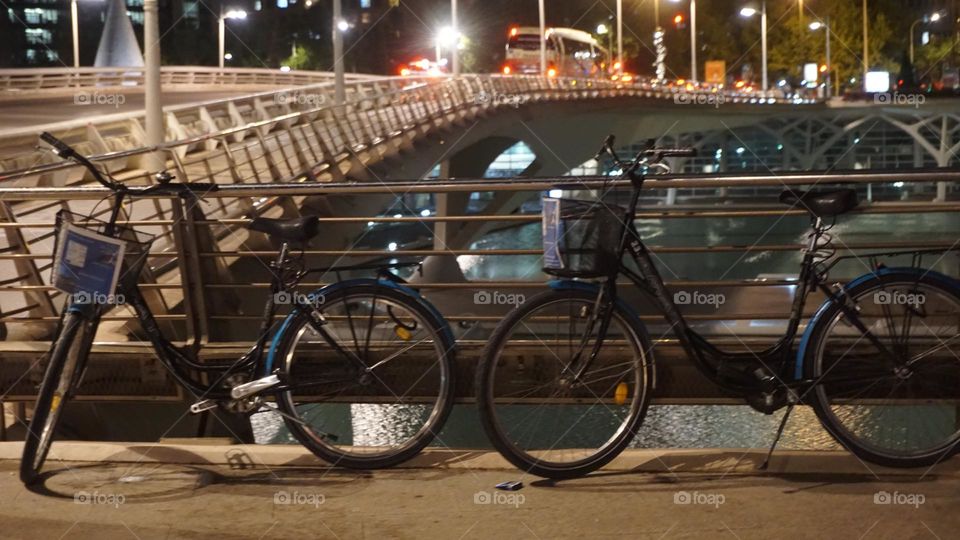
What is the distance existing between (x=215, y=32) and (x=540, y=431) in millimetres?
86283

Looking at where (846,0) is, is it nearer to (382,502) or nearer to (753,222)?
(753,222)

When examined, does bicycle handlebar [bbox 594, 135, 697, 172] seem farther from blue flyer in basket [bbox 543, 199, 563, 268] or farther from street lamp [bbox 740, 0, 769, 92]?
street lamp [bbox 740, 0, 769, 92]

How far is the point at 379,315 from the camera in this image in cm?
528

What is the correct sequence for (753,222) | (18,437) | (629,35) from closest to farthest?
(18,437) < (753,222) < (629,35)

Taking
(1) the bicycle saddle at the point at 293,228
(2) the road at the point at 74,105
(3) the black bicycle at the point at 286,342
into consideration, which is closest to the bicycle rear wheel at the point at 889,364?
(3) the black bicycle at the point at 286,342

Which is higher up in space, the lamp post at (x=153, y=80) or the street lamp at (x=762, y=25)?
the street lamp at (x=762, y=25)

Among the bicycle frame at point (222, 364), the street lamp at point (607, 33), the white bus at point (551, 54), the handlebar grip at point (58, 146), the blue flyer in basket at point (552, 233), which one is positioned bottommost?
the bicycle frame at point (222, 364)

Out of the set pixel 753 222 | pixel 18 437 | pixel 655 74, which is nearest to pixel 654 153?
pixel 18 437

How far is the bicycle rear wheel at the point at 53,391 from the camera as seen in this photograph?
4.97m

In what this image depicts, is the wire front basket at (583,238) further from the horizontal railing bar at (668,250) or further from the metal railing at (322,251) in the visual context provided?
the horizontal railing bar at (668,250)

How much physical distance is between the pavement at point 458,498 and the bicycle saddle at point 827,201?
3.08 feet

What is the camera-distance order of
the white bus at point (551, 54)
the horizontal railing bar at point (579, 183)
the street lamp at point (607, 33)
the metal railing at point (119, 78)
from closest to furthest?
1. the horizontal railing bar at point (579, 183)
2. the metal railing at point (119, 78)
3. the white bus at point (551, 54)
4. the street lamp at point (607, 33)

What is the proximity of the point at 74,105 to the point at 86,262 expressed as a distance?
41.3 m

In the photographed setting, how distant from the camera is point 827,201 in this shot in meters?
4.86
